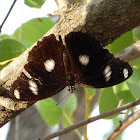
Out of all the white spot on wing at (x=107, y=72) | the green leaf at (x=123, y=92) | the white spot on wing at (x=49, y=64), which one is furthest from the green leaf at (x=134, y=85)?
the white spot on wing at (x=49, y=64)

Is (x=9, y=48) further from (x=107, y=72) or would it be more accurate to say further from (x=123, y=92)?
(x=123, y=92)

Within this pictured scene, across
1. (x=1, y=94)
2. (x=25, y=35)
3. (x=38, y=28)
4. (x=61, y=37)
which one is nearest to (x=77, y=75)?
(x=61, y=37)

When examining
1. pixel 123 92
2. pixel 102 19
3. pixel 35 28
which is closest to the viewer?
pixel 102 19

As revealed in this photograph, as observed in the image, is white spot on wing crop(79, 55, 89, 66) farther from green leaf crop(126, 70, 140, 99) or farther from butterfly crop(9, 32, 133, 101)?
green leaf crop(126, 70, 140, 99)

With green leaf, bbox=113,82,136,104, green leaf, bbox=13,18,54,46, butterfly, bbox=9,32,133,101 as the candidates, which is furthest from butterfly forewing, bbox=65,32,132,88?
green leaf, bbox=13,18,54,46

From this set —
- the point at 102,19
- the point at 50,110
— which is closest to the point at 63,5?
the point at 102,19

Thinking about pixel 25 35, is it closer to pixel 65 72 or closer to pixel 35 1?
pixel 35 1
